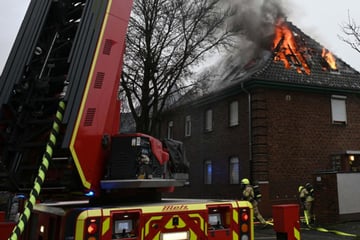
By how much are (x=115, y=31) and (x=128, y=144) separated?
1.38 meters

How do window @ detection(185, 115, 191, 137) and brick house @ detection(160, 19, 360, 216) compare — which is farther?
window @ detection(185, 115, 191, 137)

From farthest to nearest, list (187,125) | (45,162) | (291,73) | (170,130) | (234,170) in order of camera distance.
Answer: (170,130)
(187,125)
(234,170)
(291,73)
(45,162)

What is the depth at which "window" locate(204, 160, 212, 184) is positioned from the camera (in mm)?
21109

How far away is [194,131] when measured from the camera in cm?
2292

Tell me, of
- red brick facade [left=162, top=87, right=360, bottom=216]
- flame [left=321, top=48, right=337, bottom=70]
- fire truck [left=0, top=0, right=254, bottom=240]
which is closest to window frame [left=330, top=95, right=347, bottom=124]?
red brick facade [left=162, top=87, right=360, bottom=216]

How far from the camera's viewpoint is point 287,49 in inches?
794

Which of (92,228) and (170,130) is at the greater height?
(170,130)

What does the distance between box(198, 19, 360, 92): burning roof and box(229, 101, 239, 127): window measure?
103 cm

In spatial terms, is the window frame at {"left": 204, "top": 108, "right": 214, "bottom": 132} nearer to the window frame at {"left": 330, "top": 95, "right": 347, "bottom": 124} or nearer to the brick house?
the brick house

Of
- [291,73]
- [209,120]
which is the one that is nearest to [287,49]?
[291,73]

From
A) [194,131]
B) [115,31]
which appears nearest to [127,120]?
[194,131]

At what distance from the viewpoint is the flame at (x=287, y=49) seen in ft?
63.6

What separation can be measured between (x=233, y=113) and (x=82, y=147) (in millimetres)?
15762

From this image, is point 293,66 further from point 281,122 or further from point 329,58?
point 281,122
